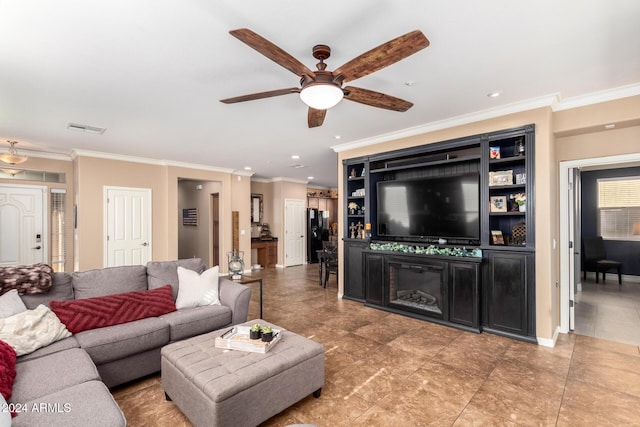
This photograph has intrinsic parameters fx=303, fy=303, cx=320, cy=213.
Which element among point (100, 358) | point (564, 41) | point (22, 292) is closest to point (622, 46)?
point (564, 41)

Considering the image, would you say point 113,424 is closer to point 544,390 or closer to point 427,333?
point 544,390

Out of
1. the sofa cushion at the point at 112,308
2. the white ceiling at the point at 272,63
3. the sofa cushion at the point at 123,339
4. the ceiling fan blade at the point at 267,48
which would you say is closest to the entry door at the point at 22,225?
the white ceiling at the point at 272,63

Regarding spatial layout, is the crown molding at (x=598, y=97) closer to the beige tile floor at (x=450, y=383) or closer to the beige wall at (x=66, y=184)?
the beige tile floor at (x=450, y=383)

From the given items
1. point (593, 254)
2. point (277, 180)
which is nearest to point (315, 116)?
point (277, 180)

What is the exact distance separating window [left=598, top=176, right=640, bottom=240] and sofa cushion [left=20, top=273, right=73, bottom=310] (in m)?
9.29

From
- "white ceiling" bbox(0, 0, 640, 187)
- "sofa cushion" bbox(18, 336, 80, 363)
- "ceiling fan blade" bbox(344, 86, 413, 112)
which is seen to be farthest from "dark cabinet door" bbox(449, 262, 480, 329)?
"sofa cushion" bbox(18, 336, 80, 363)

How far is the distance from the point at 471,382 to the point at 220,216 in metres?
6.29

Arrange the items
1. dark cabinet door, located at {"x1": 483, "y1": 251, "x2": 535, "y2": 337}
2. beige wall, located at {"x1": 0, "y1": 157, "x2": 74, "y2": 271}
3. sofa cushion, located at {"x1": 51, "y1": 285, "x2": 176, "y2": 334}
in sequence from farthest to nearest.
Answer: beige wall, located at {"x1": 0, "y1": 157, "x2": 74, "y2": 271}
dark cabinet door, located at {"x1": 483, "y1": 251, "x2": 535, "y2": 337}
sofa cushion, located at {"x1": 51, "y1": 285, "x2": 176, "y2": 334}

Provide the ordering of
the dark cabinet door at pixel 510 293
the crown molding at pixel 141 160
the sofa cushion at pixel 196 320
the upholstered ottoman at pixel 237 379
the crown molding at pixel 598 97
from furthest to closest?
the crown molding at pixel 141 160 < the dark cabinet door at pixel 510 293 < the crown molding at pixel 598 97 < the sofa cushion at pixel 196 320 < the upholstered ottoman at pixel 237 379

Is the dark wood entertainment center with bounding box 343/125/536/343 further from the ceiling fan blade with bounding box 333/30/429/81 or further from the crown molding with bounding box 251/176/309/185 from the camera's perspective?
the crown molding with bounding box 251/176/309/185

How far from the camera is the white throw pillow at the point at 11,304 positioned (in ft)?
7.32

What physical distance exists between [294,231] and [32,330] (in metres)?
7.19

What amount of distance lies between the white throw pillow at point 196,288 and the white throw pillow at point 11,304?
3.84 feet

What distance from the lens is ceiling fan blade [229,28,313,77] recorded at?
60.3 inches
